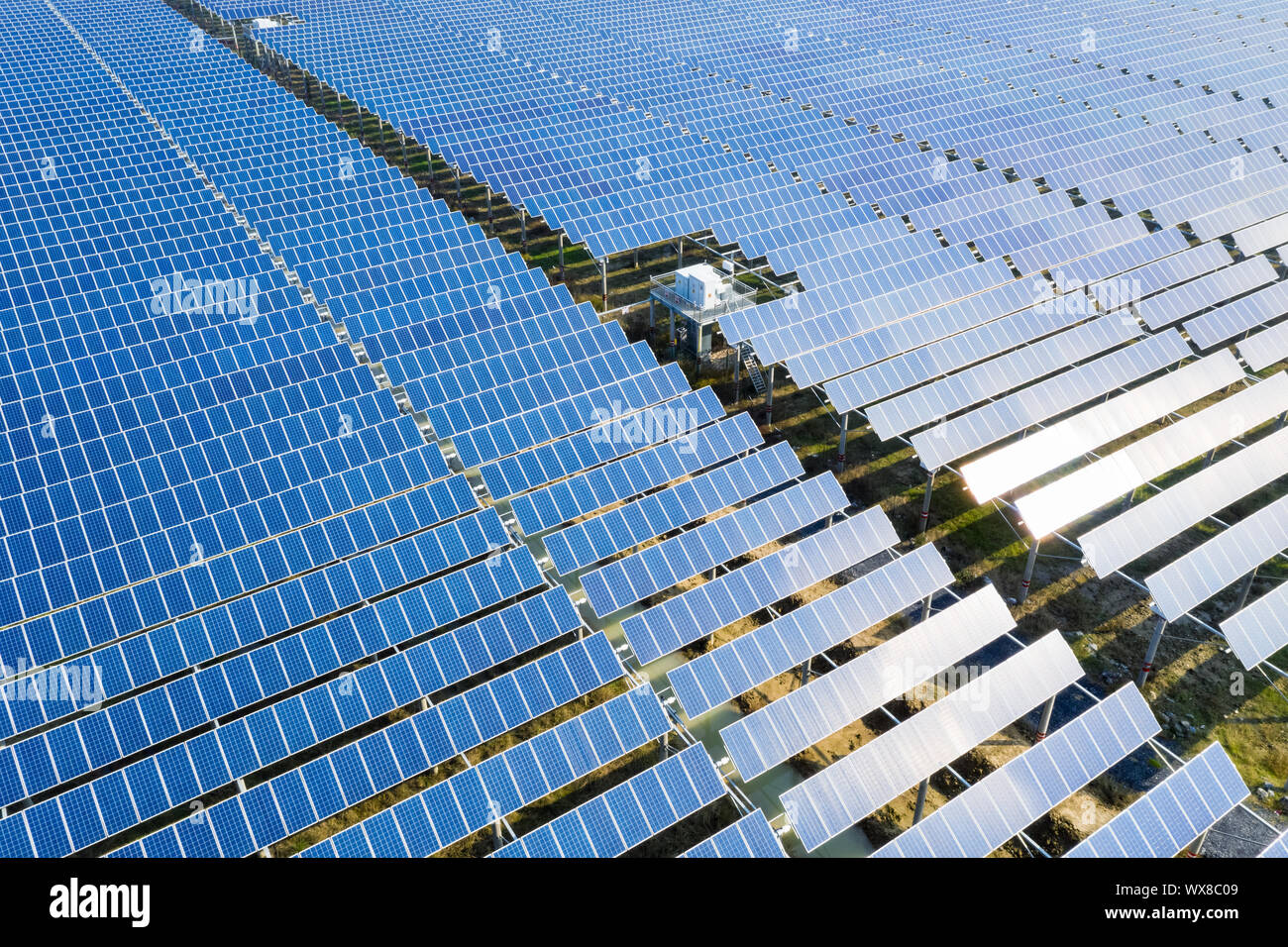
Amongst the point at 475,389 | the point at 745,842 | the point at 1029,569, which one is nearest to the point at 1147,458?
the point at 1029,569

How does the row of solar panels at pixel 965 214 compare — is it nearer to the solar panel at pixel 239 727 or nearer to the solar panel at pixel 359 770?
the solar panel at pixel 359 770

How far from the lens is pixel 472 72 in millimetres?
49844

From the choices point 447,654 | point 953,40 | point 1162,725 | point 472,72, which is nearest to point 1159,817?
point 1162,725

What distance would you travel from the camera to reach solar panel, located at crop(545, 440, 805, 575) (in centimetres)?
1877

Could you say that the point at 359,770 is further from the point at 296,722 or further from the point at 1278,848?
the point at 1278,848

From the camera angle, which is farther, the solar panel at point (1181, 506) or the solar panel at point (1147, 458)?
the solar panel at point (1147, 458)

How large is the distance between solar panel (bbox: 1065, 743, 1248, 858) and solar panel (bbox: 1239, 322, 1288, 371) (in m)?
17.3

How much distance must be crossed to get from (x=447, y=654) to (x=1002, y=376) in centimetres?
1840

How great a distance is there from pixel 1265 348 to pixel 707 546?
21.8 metres

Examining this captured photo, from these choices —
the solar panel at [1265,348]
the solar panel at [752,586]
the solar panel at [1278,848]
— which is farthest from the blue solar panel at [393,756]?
the solar panel at [1265,348]

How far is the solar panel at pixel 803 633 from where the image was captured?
54.4 feet

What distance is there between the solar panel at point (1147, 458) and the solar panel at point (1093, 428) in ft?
2.49

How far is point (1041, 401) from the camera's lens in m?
24.8

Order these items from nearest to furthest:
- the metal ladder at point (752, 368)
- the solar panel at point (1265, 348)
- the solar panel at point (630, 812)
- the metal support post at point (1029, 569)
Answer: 1. the solar panel at point (630, 812)
2. the metal support post at point (1029, 569)
3. the solar panel at point (1265, 348)
4. the metal ladder at point (752, 368)
